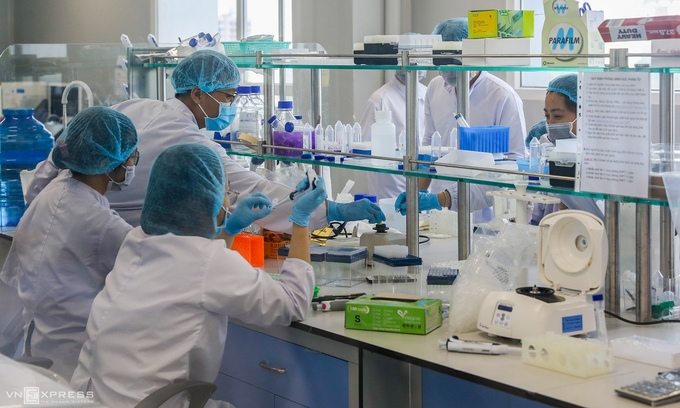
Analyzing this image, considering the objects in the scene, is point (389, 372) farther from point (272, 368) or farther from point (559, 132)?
point (559, 132)

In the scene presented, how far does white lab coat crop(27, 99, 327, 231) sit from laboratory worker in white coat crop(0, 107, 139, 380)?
1.26 ft

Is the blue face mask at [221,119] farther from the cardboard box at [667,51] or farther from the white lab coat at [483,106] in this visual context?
the cardboard box at [667,51]

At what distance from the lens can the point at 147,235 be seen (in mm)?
2246

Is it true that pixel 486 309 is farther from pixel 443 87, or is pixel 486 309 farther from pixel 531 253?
pixel 443 87

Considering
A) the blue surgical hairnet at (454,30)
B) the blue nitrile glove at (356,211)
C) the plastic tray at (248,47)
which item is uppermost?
the blue surgical hairnet at (454,30)

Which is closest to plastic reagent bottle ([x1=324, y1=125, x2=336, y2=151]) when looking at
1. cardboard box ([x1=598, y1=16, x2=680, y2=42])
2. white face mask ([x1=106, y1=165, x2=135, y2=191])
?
white face mask ([x1=106, y1=165, x2=135, y2=191])

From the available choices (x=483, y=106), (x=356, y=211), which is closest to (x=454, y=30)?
(x=483, y=106)

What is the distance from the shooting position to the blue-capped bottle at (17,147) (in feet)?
14.0

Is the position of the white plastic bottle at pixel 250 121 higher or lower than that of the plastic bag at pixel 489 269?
higher

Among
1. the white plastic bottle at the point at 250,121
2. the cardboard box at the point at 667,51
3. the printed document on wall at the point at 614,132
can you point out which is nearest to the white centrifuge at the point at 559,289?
the printed document on wall at the point at 614,132

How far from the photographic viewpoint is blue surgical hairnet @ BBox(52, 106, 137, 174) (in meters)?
2.73

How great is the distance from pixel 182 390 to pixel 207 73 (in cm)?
148

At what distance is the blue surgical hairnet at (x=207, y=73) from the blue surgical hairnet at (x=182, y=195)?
3.28 feet

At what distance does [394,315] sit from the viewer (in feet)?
7.43
